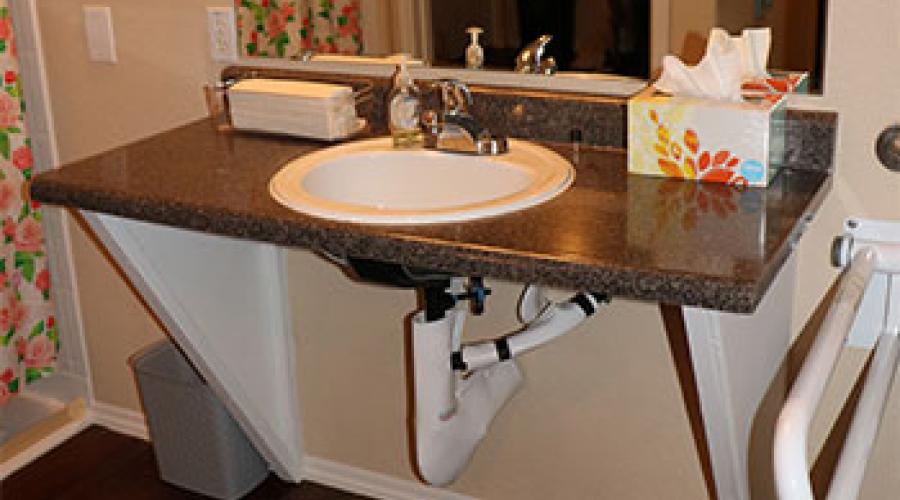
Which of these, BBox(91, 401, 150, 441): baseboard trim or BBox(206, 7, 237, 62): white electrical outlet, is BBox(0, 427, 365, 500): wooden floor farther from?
BBox(206, 7, 237, 62): white electrical outlet

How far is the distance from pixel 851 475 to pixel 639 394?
2.56 feet

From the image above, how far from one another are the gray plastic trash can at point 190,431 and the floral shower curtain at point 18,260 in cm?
28

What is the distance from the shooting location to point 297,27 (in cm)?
213

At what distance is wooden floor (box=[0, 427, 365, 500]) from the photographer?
8.29 ft

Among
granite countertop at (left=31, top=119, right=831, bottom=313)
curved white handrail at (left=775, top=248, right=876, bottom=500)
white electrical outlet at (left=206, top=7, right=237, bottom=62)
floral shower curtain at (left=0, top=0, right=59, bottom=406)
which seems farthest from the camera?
floral shower curtain at (left=0, top=0, right=59, bottom=406)

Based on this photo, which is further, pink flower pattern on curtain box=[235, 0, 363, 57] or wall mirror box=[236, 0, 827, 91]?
pink flower pattern on curtain box=[235, 0, 363, 57]

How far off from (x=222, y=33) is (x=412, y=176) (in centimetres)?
57

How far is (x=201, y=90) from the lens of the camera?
90.2 inches

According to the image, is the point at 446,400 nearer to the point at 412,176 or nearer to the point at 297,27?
the point at 412,176

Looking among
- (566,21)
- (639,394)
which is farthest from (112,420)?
(566,21)

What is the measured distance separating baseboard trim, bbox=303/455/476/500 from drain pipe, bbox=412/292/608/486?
35cm

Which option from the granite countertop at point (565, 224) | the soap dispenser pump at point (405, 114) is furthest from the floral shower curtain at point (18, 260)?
the soap dispenser pump at point (405, 114)

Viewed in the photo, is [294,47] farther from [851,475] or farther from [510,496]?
[851,475]

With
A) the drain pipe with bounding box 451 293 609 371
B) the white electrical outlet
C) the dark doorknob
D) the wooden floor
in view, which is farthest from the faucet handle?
the wooden floor
